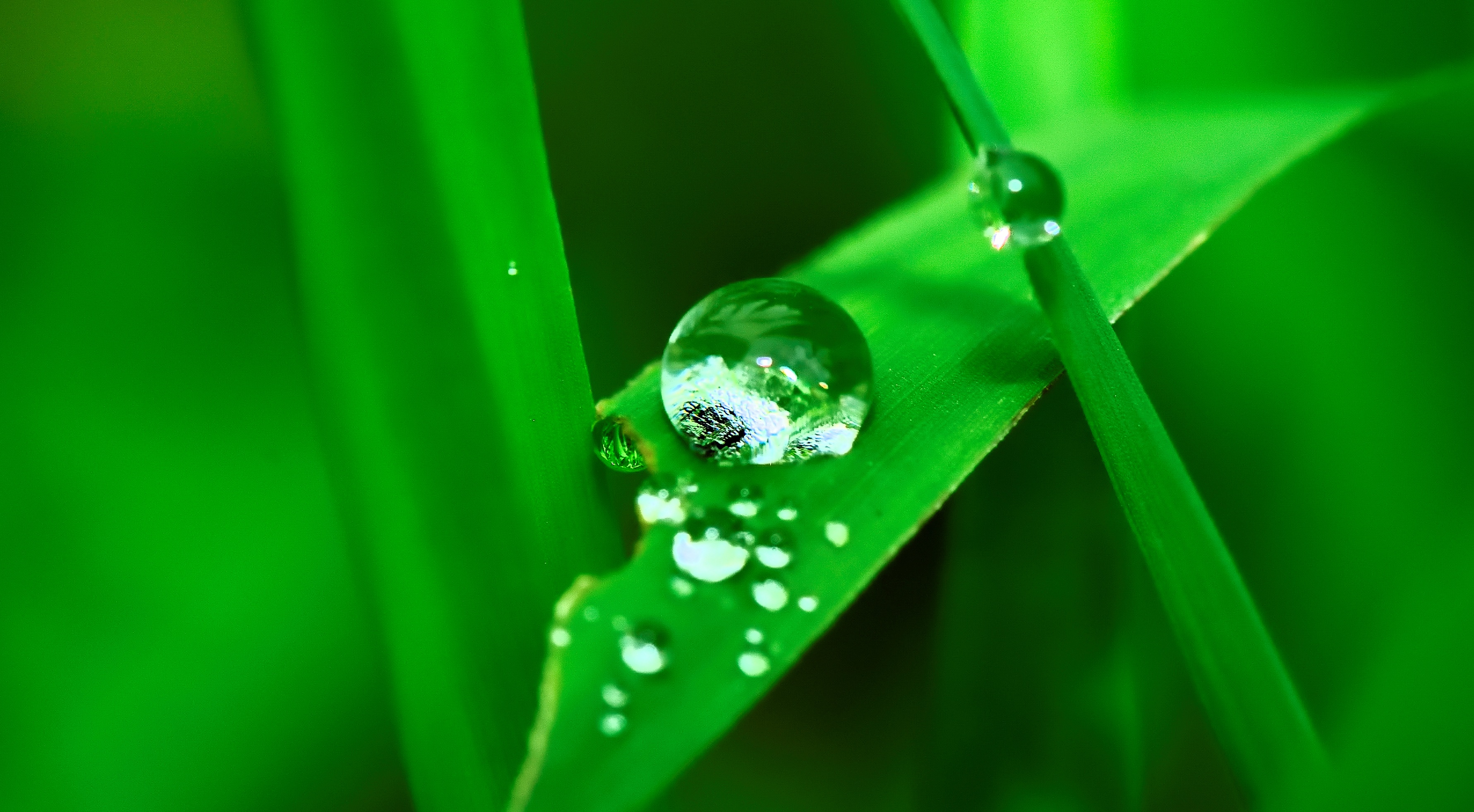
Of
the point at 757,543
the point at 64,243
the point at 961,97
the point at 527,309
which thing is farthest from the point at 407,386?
the point at 64,243

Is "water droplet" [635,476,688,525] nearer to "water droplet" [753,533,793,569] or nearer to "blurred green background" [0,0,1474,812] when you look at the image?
"water droplet" [753,533,793,569]

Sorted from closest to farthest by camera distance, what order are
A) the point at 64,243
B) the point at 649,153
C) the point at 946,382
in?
the point at 946,382 → the point at 64,243 → the point at 649,153

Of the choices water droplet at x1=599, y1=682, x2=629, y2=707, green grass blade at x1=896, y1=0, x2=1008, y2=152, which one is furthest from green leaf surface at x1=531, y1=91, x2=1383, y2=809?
green grass blade at x1=896, y1=0, x2=1008, y2=152

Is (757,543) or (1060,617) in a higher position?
(757,543)

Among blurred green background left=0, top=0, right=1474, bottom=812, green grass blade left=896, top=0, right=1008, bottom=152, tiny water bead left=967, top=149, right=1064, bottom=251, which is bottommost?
blurred green background left=0, top=0, right=1474, bottom=812

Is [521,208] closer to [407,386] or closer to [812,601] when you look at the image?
[407,386]

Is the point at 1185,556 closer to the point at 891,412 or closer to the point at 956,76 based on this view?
the point at 891,412

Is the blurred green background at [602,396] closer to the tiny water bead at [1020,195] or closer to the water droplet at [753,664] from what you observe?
the tiny water bead at [1020,195]
